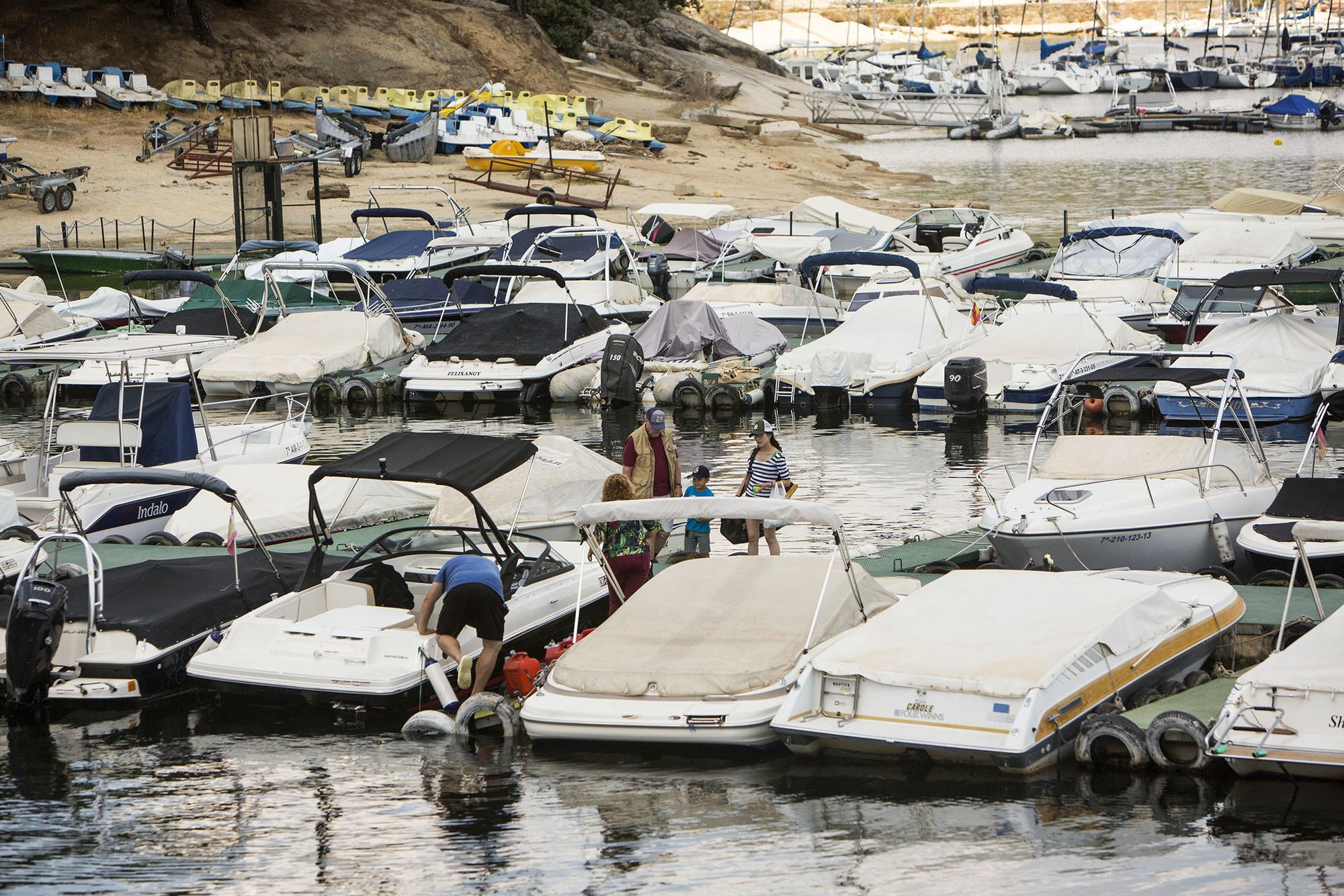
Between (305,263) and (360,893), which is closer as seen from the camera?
(360,893)

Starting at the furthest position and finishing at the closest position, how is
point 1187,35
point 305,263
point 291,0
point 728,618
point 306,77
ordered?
point 1187,35 < point 291,0 < point 306,77 < point 305,263 < point 728,618

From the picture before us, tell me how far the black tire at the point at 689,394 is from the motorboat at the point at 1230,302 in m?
8.35

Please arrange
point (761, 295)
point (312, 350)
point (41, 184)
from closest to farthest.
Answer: point (312, 350)
point (761, 295)
point (41, 184)

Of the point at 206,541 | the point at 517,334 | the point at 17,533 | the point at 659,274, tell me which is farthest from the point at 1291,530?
the point at 659,274

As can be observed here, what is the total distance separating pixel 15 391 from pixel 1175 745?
26.5 metres

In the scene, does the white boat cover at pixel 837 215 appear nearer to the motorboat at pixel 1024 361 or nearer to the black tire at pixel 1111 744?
the motorboat at pixel 1024 361

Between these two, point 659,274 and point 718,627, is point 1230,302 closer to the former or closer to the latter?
point 659,274

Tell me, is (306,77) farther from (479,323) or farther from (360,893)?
(360,893)

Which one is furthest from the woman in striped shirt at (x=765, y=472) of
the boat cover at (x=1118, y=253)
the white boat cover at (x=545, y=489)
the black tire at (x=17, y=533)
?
the boat cover at (x=1118, y=253)

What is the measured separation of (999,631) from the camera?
40.5ft

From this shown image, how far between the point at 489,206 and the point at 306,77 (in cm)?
2191

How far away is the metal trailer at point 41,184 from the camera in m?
49.2

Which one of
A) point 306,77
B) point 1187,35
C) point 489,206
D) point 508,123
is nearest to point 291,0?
point 306,77

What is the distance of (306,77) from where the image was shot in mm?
72250
